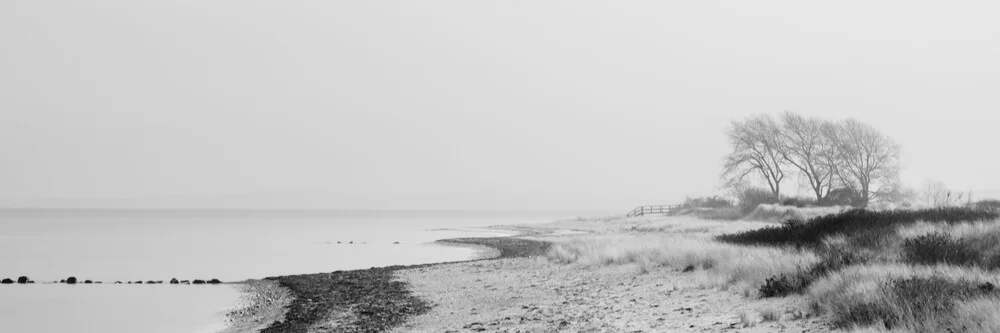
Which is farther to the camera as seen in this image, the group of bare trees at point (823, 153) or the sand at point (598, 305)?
the group of bare trees at point (823, 153)

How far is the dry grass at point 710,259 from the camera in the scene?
40.6ft

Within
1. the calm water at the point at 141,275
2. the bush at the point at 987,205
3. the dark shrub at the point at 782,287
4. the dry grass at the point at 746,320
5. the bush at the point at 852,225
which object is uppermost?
the bush at the point at 987,205

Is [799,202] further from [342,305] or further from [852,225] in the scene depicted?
[342,305]

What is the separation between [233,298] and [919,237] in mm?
16662

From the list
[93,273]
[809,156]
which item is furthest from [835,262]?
[809,156]

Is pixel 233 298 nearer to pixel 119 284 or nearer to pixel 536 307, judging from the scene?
pixel 119 284

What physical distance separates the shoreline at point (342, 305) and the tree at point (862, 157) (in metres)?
46.8

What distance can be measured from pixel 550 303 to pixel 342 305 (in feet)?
16.5

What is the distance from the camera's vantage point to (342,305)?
50.6 feet

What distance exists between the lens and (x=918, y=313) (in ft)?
25.1

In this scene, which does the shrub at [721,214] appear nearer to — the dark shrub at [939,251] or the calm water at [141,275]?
the calm water at [141,275]

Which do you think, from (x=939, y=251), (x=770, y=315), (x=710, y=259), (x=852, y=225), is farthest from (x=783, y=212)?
(x=770, y=315)

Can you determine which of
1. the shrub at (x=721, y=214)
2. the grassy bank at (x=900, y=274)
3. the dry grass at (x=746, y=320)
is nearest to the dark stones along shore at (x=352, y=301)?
the dry grass at (x=746, y=320)

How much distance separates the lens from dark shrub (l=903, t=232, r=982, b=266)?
39.9ft
